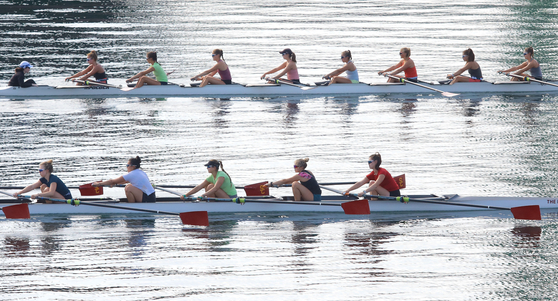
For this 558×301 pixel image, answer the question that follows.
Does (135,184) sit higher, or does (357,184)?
(135,184)

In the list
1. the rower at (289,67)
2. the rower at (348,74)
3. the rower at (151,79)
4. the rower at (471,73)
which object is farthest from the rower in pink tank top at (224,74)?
the rower at (471,73)

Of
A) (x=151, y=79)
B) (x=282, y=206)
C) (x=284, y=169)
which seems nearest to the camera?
(x=282, y=206)

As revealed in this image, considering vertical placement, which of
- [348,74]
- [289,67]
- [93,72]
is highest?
[93,72]

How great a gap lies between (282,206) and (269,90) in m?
11.1

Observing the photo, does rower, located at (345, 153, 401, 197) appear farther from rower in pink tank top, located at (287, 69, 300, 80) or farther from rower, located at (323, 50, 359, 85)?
rower in pink tank top, located at (287, 69, 300, 80)

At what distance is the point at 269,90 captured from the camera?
77.6ft

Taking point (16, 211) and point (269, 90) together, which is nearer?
point (16, 211)

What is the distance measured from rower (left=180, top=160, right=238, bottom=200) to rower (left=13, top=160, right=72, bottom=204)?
221cm

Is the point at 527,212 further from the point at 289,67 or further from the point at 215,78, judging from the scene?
the point at 215,78

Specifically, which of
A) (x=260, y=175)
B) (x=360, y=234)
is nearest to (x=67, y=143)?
(x=260, y=175)

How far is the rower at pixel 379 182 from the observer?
12883 mm

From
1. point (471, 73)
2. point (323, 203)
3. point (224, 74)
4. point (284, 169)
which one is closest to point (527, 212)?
point (323, 203)

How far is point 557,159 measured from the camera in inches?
635

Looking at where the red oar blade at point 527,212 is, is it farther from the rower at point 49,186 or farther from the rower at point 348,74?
the rower at point 348,74
